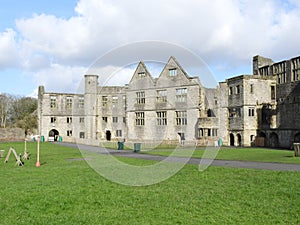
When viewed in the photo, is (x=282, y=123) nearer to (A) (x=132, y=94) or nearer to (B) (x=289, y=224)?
(A) (x=132, y=94)

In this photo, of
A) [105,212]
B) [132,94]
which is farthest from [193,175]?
[132,94]

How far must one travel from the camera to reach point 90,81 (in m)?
68.2

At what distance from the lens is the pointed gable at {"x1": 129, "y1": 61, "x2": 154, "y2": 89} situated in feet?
190

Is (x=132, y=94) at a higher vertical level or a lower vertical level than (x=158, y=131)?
higher

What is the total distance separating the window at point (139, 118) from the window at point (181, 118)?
21.8 feet

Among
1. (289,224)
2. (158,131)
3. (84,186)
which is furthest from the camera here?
(158,131)

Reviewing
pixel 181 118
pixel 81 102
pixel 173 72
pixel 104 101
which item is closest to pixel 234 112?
pixel 181 118

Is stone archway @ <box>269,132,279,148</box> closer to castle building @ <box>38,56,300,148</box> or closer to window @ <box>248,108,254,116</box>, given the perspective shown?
castle building @ <box>38,56,300,148</box>

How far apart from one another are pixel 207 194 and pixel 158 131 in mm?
42306

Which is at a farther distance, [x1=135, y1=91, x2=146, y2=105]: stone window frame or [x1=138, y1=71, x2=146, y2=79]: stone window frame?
[x1=138, y1=71, x2=146, y2=79]: stone window frame

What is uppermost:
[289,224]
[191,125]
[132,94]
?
[132,94]

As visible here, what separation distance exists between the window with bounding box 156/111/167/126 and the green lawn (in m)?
37.8

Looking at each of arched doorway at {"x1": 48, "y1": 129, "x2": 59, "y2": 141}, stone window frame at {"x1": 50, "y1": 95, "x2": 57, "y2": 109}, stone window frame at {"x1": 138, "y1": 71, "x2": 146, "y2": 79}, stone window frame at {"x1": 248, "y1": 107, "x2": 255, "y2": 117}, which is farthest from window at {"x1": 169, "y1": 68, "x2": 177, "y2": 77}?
arched doorway at {"x1": 48, "y1": 129, "x2": 59, "y2": 141}

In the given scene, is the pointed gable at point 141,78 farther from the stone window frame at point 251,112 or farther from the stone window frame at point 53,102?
the stone window frame at point 53,102
